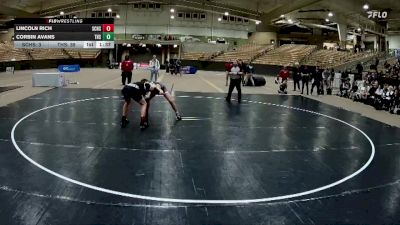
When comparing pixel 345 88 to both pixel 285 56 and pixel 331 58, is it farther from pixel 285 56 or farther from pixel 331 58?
pixel 285 56

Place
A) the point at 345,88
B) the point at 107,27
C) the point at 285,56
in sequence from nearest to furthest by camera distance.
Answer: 1. the point at 107,27
2. the point at 345,88
3. the point at 285,56

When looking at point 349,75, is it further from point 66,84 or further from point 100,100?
point 66,84

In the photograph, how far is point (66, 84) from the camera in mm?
23266

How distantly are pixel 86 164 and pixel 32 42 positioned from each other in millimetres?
12603
